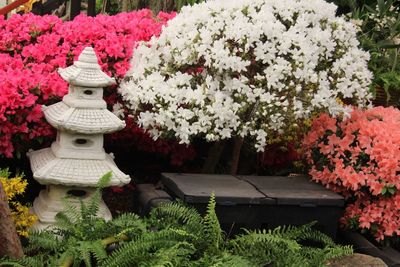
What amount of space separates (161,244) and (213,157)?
1936mm

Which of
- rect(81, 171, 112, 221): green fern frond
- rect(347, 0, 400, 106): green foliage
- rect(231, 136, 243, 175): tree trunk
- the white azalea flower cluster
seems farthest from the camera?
rect(347, 0, 400, 106): green foliage

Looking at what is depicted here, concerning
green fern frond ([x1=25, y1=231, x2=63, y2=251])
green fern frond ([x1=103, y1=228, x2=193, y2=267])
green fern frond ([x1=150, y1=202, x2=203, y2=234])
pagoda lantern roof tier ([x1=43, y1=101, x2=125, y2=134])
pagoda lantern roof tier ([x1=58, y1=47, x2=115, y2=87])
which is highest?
pagoda lantern roof tier ([x1=58, y1=47, x2=115, y2=87])

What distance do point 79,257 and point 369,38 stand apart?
5.10 m

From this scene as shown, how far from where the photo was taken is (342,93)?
538 centimetres

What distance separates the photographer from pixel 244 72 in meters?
5.20

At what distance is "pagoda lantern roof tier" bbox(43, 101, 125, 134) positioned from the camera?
4.63 metres

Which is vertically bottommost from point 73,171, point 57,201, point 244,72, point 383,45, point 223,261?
point 223,261

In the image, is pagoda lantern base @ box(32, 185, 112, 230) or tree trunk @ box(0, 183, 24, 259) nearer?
tree trunk @ box(0, 183, 24, 259)

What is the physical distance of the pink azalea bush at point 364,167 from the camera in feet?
16.2

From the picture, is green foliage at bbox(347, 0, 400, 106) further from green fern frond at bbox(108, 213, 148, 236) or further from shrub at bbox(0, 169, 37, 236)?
shrub at bbox(0, 169, 37, 236)

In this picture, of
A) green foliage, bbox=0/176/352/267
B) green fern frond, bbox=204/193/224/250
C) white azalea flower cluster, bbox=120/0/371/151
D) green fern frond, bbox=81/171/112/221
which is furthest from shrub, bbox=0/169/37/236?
green fern frond, bbox=204/193/224/250

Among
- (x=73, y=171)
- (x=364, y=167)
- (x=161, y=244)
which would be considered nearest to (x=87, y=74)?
(x=73, y=171)

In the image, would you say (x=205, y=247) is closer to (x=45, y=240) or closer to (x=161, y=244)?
(x=161, y=244)

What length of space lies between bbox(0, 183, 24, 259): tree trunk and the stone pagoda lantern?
66 centimetres
